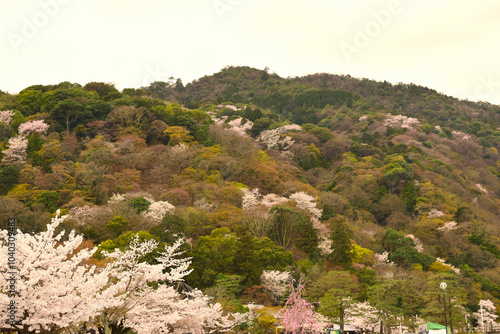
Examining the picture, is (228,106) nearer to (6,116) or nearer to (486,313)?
(6,116)

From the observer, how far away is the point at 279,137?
7656 cm

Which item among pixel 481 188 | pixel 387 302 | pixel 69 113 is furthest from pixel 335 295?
pixel 481 188

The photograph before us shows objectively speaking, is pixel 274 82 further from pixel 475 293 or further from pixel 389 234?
pixel 475 293

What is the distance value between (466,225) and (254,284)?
111 ft

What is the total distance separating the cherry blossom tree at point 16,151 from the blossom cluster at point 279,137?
3573cm

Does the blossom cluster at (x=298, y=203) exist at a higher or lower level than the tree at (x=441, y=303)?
higher

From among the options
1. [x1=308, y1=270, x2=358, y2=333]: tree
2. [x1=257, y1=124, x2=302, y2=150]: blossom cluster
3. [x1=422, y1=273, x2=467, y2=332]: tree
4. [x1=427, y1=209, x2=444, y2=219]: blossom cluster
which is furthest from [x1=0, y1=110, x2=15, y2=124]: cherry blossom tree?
[x1=427, y1=209, x2=444, y2=219]: blossom cluster

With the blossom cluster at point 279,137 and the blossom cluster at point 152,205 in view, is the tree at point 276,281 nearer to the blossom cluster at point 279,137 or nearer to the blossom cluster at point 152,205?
the blossom cluster at point 152,205

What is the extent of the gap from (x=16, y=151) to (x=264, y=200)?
2544 centimetres

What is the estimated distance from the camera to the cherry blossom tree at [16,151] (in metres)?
48.5

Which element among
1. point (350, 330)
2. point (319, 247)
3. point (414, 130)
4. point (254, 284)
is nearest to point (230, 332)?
point (254, 284)

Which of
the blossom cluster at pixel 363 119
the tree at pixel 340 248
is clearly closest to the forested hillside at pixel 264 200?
the tree at pixel 340 248

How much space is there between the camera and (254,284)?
3369 cm

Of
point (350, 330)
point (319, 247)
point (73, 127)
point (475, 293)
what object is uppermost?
point (73, 127)
